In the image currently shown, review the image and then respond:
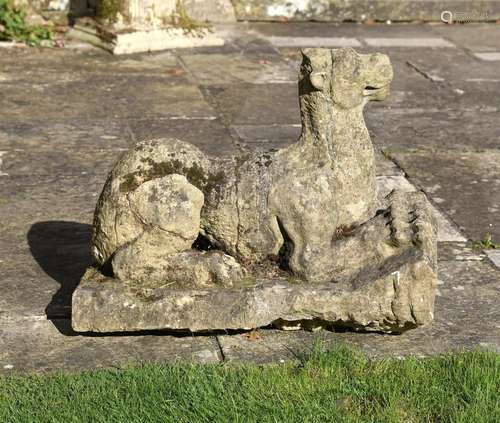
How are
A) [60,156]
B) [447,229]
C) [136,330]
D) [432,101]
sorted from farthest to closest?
[432,101]
[60,156]
[447,229]
[136,330]

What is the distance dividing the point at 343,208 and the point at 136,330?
1.28m

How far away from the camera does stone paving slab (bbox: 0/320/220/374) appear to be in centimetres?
532

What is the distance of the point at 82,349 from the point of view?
5488 millimetres

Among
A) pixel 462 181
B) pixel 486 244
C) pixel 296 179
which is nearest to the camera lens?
pixel 296 179

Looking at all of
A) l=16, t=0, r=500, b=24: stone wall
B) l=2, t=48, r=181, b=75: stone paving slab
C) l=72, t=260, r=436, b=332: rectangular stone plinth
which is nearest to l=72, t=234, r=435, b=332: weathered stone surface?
l=72, t=260, r=436, b=332: rectangular stone plinth

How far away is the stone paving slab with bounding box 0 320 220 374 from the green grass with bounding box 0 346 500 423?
6.9 inches

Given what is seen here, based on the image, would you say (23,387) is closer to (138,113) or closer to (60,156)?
(60,156)

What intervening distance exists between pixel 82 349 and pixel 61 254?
135cm

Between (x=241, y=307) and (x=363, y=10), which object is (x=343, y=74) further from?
(x=363, y=10)

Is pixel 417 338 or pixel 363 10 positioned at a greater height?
pixel 363 10

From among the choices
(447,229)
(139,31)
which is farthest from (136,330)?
(139,31)

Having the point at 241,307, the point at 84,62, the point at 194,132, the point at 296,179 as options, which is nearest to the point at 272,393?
the point at 241,307

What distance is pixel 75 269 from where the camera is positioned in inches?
256

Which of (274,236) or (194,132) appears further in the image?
(194,132)
